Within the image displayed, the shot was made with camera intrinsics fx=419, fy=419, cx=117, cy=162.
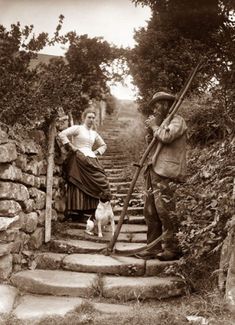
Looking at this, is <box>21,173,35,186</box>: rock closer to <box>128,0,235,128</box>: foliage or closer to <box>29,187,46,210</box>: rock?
<box>29,187,46,210</box>: rock

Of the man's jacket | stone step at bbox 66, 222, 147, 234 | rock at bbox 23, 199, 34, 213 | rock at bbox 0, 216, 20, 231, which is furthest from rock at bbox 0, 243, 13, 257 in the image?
stone step at bbox 66, 222, 147, 234

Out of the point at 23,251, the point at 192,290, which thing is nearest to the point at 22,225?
the point at 23,251

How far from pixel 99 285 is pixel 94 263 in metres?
0.49

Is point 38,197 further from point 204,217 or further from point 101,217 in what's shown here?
point 204,217

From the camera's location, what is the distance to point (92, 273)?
16.5 feet

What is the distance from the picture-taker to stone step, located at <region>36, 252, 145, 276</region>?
507cm

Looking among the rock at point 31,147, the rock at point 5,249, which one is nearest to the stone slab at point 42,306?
the rock at point 5,249

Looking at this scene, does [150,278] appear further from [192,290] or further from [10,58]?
[10,58]

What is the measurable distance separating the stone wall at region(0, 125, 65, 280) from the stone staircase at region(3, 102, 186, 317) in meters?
0.20

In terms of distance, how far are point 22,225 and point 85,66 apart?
8.70 meters

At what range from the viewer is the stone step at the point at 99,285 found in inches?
180

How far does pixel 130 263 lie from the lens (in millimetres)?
5125

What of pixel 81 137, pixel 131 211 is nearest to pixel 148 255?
pixel 81 137

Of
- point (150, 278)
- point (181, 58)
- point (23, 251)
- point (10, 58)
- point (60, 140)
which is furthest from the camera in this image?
point (181, 58)
